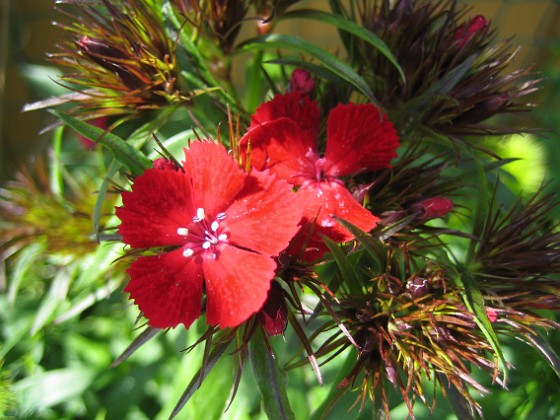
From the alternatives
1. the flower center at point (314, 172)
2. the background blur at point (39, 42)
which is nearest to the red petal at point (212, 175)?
the flower center at point (314, 172)

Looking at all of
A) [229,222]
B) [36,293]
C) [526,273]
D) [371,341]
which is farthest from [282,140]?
[36,293]

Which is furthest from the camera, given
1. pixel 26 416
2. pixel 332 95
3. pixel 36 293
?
pixel 36 293

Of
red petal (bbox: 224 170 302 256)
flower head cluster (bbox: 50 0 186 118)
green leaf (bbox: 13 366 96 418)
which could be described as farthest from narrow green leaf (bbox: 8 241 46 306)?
red petal (bbox: 224 170 302 256)

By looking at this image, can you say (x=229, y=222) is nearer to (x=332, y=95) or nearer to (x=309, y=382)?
(x=332, y=95)

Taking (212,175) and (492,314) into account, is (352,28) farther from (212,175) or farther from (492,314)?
(492,314)

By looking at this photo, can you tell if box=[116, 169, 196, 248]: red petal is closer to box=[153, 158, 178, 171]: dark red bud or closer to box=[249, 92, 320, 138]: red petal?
box=[153, 158, 178, 171]: dark red bud
